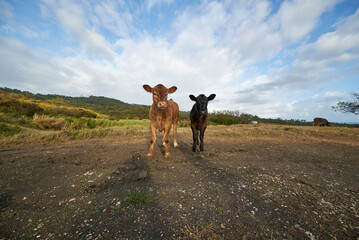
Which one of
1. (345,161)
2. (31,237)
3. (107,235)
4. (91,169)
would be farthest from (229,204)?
(345,161)

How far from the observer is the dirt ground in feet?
5.41

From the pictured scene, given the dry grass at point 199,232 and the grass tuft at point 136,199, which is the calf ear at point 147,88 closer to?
the grass tuft at point 136,199

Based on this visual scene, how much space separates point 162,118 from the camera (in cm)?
491

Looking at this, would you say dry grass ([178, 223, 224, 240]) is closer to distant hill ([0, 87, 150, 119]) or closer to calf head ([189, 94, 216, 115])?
calf head ([189, 94, 216, 115])

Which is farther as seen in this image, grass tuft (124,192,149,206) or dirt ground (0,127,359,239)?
grass tuft (124,192,149,206)

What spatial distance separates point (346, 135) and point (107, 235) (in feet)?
48.5

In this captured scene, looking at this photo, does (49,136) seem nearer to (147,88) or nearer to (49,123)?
(49,123)

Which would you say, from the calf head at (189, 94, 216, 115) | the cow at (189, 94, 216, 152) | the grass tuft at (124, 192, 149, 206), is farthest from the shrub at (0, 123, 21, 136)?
the calf head at (189, 94, 216, 115)

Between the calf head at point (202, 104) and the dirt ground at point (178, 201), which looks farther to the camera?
the calf head at point (202, 104)

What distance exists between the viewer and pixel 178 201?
2.20 metres

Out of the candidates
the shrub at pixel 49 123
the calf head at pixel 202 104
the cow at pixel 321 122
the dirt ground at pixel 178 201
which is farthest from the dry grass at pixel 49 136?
the cow at pixel 321 122

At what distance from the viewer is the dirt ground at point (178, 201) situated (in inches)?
64.9

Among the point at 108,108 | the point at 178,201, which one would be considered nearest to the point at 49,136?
the point at 178,201

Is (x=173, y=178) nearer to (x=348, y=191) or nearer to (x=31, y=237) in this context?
(x=31, y=237)
